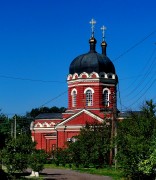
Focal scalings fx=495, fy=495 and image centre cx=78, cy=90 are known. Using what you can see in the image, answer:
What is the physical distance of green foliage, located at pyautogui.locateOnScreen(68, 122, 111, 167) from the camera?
45312mm

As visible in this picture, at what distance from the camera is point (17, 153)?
98.5ft

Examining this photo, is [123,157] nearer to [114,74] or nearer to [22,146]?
[22,146]

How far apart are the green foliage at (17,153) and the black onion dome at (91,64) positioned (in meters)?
26.6

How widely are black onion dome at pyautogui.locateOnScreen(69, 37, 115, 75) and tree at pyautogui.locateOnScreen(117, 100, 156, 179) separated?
90.8 feet

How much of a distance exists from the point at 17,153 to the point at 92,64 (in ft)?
93.9

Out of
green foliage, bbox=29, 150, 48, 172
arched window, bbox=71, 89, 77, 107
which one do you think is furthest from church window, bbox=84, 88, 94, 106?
green foliage, bbox=29, 150, 48, 172

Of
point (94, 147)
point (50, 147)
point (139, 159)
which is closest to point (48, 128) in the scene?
point (50, 147)

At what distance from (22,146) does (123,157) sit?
21.3 ft

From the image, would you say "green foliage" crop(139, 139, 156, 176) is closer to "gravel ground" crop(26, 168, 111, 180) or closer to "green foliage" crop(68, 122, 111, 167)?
"gravel ground" crop(26, 168, 111, 180)

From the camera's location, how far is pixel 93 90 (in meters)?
56.8

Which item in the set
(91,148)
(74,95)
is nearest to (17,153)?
(91,148)

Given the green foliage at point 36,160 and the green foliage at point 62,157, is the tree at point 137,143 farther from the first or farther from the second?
the green foliage at point 62,157

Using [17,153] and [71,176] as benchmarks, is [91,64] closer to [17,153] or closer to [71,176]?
[71,176]

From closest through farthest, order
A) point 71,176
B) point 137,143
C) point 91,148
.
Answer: point 137,143, point 71,176, point 91,148
